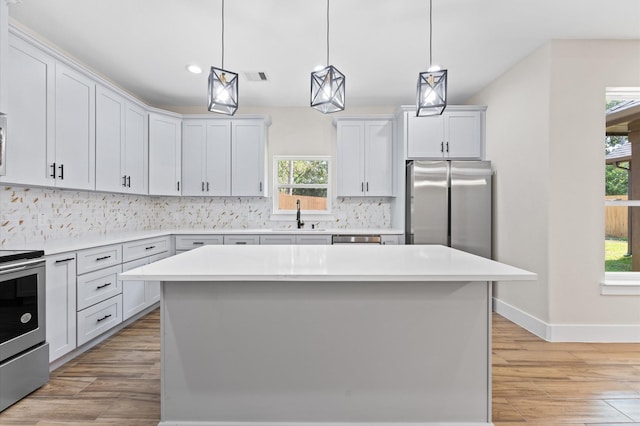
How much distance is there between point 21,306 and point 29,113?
138 cm

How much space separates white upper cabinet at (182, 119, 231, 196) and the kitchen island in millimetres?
2951

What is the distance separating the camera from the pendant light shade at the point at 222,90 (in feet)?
6.53

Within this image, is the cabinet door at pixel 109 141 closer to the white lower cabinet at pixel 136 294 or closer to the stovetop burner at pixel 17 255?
the white lower cabinet at pixel 136 294

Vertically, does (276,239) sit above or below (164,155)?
below

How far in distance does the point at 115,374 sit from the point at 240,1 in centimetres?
284

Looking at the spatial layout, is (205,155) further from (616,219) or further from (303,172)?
(616,219)

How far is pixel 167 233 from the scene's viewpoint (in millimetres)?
4016

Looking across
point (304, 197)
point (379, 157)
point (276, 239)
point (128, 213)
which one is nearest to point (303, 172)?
point (304, 197)

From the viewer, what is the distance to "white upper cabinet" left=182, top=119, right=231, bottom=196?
4.52 meters

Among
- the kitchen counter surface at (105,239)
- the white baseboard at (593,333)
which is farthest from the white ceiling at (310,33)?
the white baseboard at (593,333)

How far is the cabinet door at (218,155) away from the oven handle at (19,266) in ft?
7.92

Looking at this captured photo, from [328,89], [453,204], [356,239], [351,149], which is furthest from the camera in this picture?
[351,149]

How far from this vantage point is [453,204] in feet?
12.7

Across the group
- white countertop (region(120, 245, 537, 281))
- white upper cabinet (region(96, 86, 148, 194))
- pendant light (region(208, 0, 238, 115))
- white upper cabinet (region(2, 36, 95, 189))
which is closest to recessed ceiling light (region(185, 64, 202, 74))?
white upper cabinet (region(96, 86, 148, 194))
